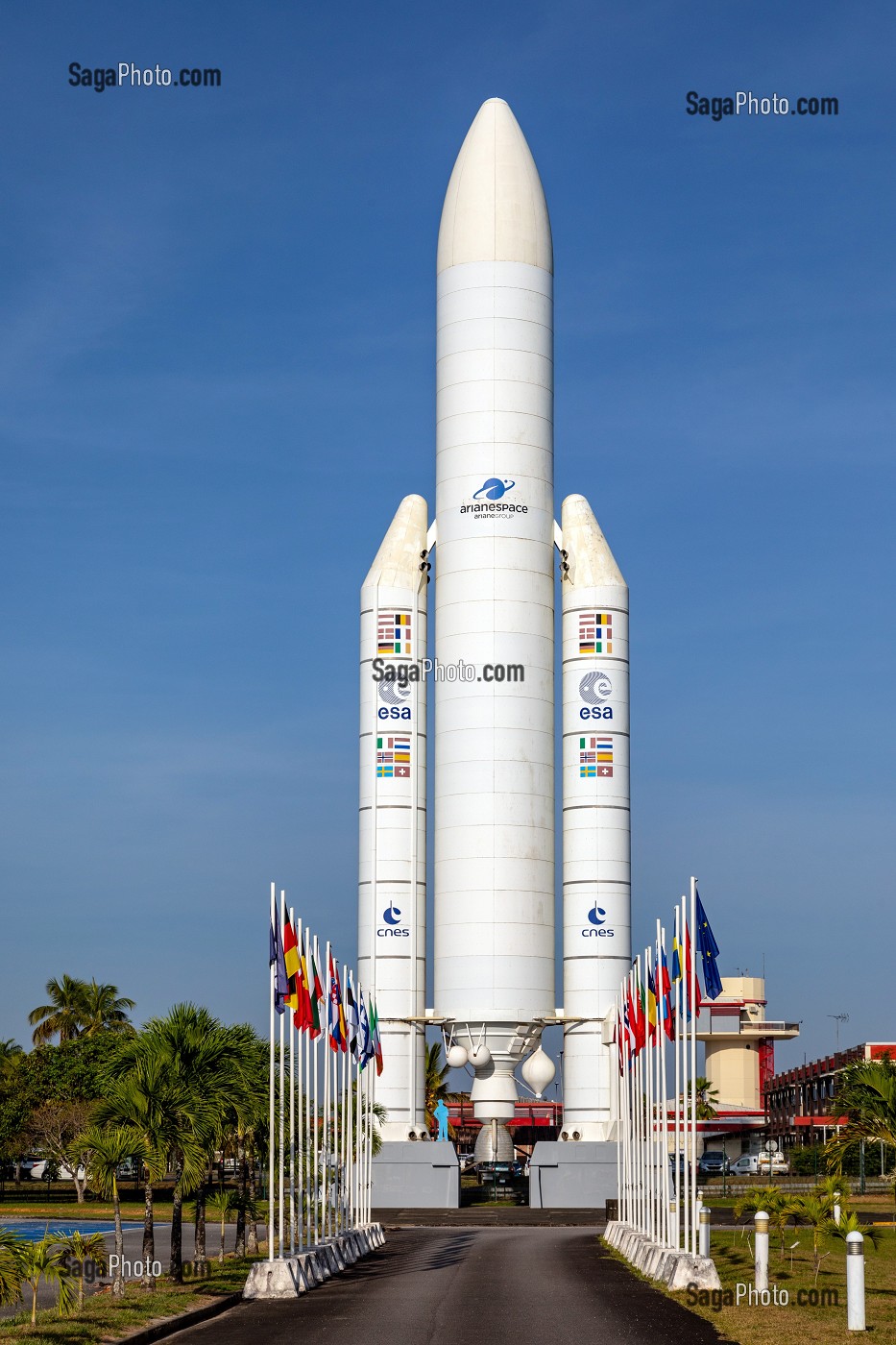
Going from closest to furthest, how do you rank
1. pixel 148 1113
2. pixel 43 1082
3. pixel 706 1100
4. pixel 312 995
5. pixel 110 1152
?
pixel 110 1152, pixel 148 1113, pixel 312 995, pixel 43 1082, pixel 706 1100

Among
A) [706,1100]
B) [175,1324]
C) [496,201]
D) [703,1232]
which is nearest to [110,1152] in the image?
[175,1324]

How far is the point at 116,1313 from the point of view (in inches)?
912

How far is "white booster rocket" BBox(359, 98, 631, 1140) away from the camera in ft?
192

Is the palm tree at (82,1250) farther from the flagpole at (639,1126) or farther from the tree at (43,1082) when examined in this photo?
the tree at (43,1082)

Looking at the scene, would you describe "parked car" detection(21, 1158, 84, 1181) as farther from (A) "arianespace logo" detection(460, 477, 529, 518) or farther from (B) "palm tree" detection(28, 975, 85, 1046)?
(A) "arianespace logo" detection(460, 477, 529, 518)

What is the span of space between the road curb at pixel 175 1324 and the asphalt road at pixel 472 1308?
0.24 m

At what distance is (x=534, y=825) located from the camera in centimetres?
5909

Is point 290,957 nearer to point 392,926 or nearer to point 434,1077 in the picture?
point 392,926

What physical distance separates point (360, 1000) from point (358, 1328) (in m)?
21.2

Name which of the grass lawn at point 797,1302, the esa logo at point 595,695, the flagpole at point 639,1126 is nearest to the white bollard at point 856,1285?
the grass lawn at point 797,1302

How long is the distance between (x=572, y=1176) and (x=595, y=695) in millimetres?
15860

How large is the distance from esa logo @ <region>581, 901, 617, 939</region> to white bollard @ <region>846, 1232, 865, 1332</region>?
121ft

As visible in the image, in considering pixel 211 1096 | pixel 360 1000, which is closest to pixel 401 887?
pixel 360 1000

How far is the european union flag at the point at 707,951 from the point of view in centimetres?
3034
